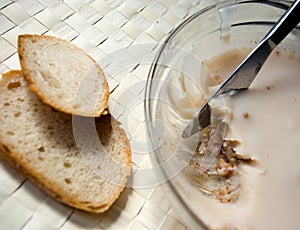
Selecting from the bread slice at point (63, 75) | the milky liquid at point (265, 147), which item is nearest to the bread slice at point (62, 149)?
the bread slice at point (63, 75)

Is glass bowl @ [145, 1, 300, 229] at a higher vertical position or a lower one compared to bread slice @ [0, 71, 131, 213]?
higher

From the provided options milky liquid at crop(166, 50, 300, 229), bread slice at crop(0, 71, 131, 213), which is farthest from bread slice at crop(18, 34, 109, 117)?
milky liquid at crop(166, 50, 300, 229)

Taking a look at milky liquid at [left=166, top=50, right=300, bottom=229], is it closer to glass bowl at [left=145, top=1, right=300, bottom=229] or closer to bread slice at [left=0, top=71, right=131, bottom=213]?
glass bowl at [left=145, top=1, right=300, bottom=229]

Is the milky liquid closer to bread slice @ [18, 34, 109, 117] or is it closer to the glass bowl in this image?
the glass bowl

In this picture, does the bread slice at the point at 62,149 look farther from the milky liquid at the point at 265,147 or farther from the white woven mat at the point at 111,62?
the milky liquid at the point at 265,147

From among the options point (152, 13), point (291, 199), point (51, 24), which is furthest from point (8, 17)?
point (291, 199)

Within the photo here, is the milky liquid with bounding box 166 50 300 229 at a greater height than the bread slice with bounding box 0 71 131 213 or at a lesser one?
greater
